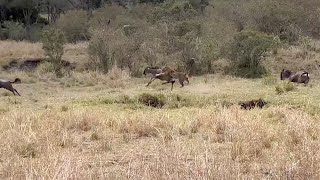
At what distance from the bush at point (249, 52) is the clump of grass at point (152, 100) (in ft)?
25.5

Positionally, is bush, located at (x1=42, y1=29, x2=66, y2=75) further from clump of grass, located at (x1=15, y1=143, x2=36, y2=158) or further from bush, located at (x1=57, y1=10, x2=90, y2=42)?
clump of grass, located at (x1=15, y1=143, x2=36, y2=158)

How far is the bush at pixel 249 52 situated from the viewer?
781 inches

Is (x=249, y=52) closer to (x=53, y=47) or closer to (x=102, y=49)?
(x=102, y=49)

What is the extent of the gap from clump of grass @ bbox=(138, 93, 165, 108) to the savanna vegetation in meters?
0.03

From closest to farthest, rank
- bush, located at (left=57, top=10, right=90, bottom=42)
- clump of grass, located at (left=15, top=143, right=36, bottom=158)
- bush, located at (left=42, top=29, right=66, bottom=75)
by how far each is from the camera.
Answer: clump of grass, located at (left=15, top=143, right=36, bottom=158), bush, located at (left=42, top=29, right=66, bottom=75), bush, located at (left=57, top=10, right=90, bottom=42)

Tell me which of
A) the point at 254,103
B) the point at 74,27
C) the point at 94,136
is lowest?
the point at 74,27

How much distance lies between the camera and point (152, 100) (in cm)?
1280

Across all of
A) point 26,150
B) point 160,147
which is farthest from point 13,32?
point 160,147

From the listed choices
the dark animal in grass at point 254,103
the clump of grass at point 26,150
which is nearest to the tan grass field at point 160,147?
the clump of grass at point 26,150

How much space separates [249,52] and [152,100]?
8465 mm

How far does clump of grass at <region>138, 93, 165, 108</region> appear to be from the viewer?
1266 cm

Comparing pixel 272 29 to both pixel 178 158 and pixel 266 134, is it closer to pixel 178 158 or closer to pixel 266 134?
pixel 266 134

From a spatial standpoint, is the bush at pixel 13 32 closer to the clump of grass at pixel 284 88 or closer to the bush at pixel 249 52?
the bush at pixel 249 52

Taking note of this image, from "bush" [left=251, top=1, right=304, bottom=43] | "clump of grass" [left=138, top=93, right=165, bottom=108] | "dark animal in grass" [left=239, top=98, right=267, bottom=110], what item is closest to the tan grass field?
"dark animal in grass" [left=239, top=98, right=267, bottom=110]
